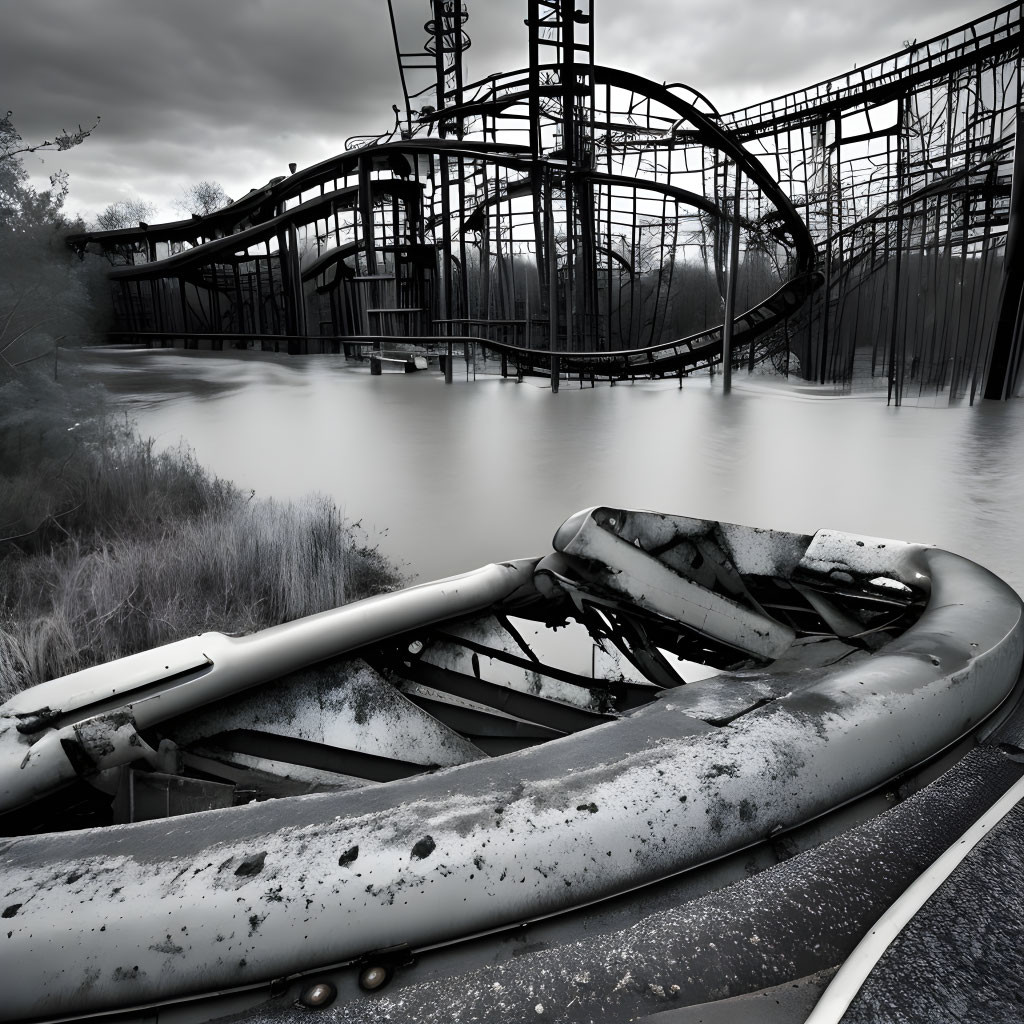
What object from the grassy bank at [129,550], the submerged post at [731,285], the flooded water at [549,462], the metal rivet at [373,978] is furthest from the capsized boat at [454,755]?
the submerged post at [731,285]

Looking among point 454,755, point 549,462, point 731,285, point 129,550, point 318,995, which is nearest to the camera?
point 318,995

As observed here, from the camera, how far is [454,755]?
4.87ft

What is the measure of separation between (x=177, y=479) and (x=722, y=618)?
3386mm

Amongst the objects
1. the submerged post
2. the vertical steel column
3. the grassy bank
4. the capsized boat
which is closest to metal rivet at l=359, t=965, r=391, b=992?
the capsized boat

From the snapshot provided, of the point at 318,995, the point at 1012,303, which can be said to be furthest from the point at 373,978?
the point at 1012,303

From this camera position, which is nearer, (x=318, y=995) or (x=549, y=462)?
(x=318, y=995)

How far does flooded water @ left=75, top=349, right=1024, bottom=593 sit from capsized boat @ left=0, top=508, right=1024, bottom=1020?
1.78 m

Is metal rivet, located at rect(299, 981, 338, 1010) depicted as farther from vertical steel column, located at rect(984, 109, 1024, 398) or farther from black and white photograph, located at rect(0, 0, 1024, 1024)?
vertical steel column, located at rect(984, 109, 1024, 398)

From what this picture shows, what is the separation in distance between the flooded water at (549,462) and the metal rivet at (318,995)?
2.89m

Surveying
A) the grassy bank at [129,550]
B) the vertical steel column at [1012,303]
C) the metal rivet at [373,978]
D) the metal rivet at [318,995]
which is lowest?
the grassy bank at [129,550]

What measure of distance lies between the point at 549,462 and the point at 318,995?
4183mm

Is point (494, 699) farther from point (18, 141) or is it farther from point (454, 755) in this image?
point (18, 141)

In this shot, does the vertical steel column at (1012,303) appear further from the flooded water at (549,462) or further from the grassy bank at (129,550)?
the grassy bank at (129,550)

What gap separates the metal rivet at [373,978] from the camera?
60 centimetres
